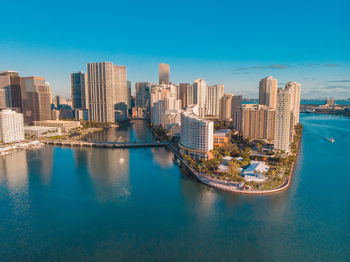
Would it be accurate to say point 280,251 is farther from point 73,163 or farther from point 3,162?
point 3,162

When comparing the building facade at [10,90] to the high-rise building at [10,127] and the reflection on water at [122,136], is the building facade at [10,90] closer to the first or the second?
the high-rise building at [10,127]

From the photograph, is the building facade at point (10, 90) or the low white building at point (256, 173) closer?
the low white building at point (256, 173)

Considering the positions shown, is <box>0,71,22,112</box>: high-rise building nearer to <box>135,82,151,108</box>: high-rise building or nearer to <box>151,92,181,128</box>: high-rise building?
<box>151,92,181,128</box>: high-rise building

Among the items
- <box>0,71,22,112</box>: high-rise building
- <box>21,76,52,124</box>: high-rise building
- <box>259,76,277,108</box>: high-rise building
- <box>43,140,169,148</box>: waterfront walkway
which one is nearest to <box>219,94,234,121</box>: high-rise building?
<box>259,76,277,108</box>: high-rise building

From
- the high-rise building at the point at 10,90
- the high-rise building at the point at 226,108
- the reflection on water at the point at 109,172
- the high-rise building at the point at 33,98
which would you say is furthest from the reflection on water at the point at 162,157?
the high-rise building at the point at 10,90

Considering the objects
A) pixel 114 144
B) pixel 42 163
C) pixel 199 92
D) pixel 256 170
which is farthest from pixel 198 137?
pixel 199 92

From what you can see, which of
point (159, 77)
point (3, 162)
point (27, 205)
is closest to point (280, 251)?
point (27, 205)
